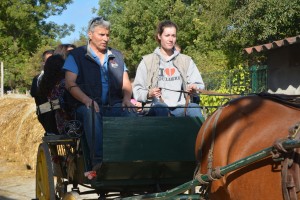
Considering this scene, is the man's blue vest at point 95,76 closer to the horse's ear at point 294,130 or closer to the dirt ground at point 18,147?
the horse's ear at point 294,130

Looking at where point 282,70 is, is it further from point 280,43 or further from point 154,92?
point 154,92

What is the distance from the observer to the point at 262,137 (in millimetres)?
3312

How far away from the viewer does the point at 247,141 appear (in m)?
3.38

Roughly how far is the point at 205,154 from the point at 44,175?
2711 millimetres

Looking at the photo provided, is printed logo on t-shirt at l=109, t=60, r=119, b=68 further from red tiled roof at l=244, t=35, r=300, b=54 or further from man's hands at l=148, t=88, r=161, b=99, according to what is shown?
red tiled roof at l=244, t=35, r=300, b=54

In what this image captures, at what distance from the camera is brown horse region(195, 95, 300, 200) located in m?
3.14

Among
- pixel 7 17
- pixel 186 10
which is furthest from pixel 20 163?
pixel 7 17

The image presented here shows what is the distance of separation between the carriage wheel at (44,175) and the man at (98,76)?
0.71m

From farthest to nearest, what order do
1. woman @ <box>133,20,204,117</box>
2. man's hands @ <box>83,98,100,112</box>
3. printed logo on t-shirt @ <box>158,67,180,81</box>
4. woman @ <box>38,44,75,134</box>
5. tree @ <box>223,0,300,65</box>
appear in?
tree @ <box>223,0,300,65</box> → woman @ <box>38,44,75,134</box> → printed logo on t-shirt @ <box>158,67,180,81</box> → woman @ <box>133,20,204,117</box> → man's hands @ <box>83,98,100,112</box>

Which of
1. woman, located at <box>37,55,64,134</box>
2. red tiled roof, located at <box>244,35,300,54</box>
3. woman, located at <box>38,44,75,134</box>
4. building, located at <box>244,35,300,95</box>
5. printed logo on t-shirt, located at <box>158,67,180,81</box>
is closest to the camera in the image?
printed logo on t-shirt, located at <box>158,67,180,81</box>

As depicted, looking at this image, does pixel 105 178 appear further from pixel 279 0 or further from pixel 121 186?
pixel 279 0

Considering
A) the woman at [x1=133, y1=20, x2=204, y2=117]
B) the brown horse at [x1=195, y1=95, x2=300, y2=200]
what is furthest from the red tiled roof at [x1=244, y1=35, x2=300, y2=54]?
the brown horse at [x1=195, y1=95, x2=300, y2=200]

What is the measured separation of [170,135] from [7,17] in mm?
34293

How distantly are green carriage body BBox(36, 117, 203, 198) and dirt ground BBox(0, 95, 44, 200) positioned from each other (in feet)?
12.3
